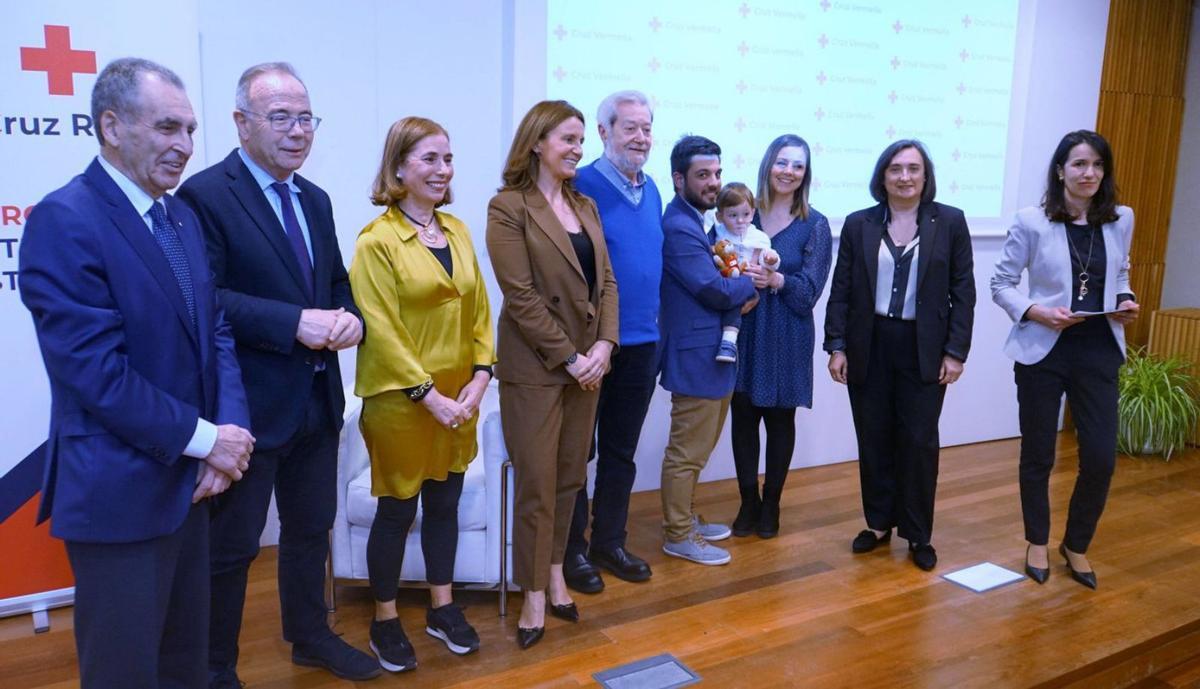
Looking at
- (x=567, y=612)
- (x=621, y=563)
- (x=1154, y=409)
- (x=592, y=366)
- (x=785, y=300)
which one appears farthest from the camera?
(x=1154, y=409)

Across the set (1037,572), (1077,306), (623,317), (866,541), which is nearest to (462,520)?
(623,317)

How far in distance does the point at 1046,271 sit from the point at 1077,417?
54cm

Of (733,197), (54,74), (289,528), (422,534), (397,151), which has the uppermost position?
(54,74)

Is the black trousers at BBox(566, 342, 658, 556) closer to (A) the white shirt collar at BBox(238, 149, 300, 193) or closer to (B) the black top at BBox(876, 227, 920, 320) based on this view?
(B) the black top at BBox(876, 227, 920, 320)

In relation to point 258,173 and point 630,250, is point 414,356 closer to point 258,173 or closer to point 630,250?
point 258,173

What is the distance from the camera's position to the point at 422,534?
2643 millimetres

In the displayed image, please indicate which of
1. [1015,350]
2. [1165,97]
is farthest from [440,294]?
[1165,97]

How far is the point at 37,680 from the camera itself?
2.45 meters

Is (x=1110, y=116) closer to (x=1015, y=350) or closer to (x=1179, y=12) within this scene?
(x=1179, y=12)

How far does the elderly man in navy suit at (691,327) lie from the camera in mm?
3141

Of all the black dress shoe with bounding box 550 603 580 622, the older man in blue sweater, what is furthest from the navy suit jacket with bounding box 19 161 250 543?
the older man in blue sweater

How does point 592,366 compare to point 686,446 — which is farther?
point 686,446

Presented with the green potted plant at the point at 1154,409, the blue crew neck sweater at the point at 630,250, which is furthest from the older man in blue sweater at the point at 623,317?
the green potted plant at the point at 1154,409

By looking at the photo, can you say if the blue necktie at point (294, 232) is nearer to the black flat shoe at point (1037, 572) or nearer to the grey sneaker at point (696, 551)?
the grey sneaker at point (696, 551)
